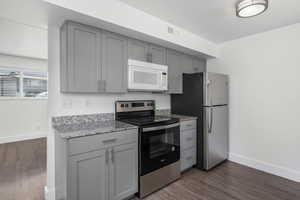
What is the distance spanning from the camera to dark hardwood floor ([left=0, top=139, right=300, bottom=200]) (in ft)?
6.93

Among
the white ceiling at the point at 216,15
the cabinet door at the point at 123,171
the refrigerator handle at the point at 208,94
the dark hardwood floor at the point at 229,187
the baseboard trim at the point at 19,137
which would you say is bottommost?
the dark hardwood floor at the point at 229,187

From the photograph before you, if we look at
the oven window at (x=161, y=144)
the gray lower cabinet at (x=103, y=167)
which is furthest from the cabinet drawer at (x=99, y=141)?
the oven window at (x=161, y=144)

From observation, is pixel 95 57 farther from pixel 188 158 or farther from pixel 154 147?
pixel 188 158

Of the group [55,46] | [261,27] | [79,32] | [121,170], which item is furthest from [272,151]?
[55,46]

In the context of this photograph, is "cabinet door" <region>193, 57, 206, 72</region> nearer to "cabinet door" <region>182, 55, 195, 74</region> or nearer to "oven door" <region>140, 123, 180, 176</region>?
"cabinet door" <region>182, 55, 195, 74</region>

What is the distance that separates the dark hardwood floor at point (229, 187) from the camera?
6.91 ft

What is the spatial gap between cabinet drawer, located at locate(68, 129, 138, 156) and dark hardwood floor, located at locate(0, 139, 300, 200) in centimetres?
90

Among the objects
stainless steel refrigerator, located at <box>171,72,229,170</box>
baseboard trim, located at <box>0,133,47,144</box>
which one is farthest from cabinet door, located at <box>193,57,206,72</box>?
baseboard trim, located at <box>0,133,47,144</box>

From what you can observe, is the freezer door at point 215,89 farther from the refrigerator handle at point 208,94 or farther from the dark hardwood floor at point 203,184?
the dark hardwood floor at point 203,184

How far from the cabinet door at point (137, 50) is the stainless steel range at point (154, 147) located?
746 millimetres

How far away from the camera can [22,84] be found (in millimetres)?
4750

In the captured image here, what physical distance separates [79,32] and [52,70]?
0.62 m

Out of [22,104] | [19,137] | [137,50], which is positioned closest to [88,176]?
[137,50]

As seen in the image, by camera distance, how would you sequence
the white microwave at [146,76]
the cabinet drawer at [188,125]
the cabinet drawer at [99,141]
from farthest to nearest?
the cabinet drawer at [188,125] → the white microwave at [146,76] → the cabinet drawer at [99,141]
